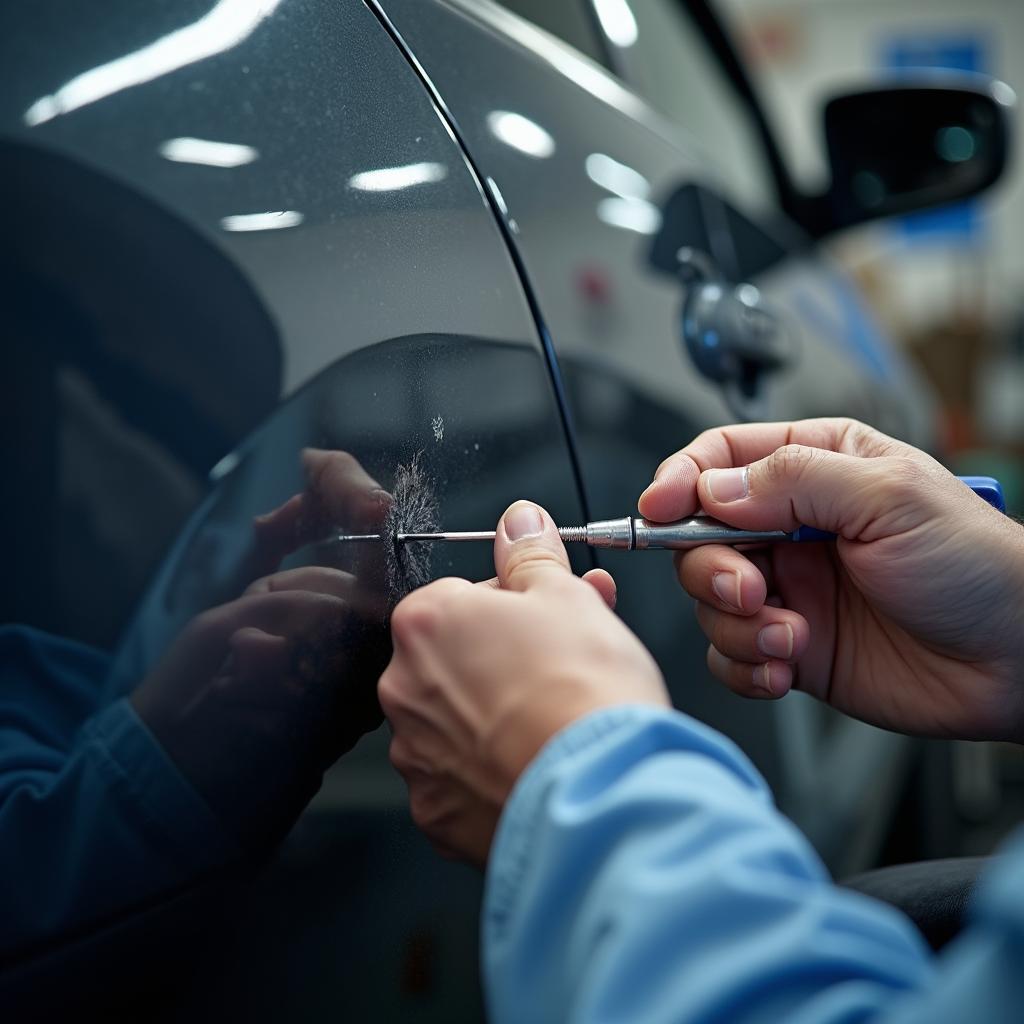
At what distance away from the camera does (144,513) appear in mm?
386

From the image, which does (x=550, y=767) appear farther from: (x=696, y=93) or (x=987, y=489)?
(x=696, y=93)

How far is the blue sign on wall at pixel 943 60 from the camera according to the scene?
255 inches

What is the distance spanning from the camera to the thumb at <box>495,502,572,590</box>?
0.48 metres

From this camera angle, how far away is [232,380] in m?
0.42

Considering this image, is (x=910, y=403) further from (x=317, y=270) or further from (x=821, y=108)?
(x=317, y=270)

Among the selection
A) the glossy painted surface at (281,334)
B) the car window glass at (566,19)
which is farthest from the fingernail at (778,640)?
the car window glass at (566,19)

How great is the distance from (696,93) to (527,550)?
117cm

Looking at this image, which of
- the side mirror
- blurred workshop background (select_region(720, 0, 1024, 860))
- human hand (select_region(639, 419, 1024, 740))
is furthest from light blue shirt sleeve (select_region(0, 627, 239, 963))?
blurred workshop background (select_region(720, 0, 1024, 860))

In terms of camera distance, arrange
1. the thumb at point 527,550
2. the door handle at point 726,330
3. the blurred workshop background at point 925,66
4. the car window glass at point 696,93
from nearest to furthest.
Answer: the thumb at point 527,550 < the door handle at point 726,330 < the car window glass at point 696,93 < the blurred workshop background at point 925,66

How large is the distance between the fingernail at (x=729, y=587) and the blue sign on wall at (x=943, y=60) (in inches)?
254


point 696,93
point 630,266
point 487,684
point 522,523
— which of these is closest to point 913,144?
point 696,93

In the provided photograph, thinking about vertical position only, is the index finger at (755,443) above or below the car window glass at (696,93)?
below

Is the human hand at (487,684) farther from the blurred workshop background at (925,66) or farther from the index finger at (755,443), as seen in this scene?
the blurred workshop background at (925,66)

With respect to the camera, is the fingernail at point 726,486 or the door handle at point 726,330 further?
the door handle at point 726,330
